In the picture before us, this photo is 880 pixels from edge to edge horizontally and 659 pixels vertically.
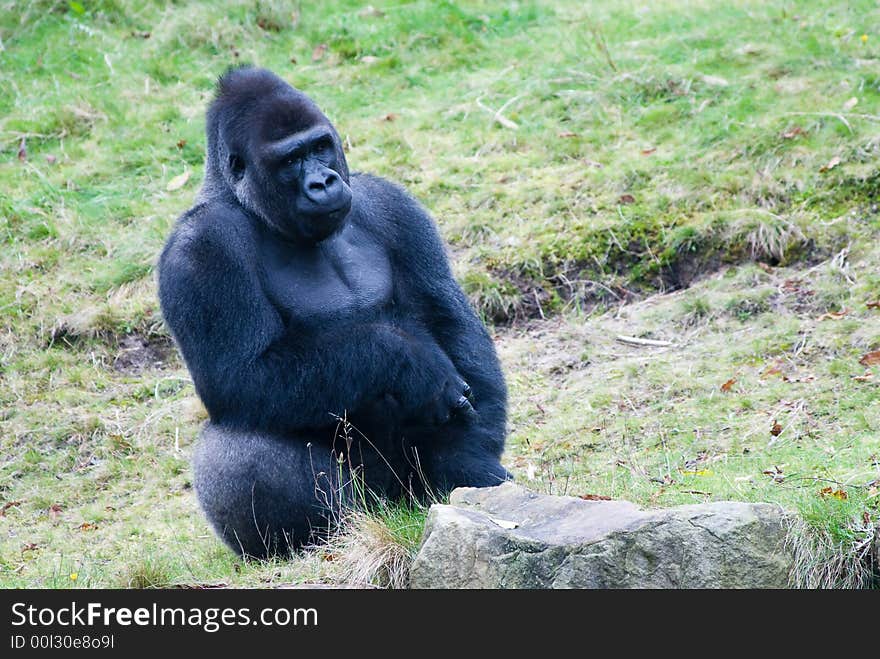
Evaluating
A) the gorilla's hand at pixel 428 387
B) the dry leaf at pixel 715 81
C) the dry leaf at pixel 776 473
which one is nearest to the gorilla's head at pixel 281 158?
the gorilla's hand at pixel 428 387

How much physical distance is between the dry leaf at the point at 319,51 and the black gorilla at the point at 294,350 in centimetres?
527

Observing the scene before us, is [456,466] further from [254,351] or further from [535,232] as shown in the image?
[535,232]

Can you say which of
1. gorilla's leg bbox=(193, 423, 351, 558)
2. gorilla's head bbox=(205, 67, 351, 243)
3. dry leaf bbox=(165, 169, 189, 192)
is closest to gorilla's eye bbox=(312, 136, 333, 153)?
gorilla's head bbox=(205, 67, 351, 243)

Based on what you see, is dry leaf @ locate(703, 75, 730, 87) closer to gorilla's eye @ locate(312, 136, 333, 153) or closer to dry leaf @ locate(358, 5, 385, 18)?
dry leaf @ locate(358, 5, 385, 18)

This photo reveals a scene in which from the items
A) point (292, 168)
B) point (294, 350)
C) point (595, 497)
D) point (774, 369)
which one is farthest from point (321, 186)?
point (774, 369)

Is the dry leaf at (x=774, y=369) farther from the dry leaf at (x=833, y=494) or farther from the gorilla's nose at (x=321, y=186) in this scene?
the gorilla's nose at (x=321, y=186)

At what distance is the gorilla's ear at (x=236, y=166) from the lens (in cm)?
516

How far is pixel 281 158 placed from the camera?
16.2 feet

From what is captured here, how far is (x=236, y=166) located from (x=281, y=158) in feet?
1.10

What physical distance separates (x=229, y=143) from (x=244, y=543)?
1.68 metres

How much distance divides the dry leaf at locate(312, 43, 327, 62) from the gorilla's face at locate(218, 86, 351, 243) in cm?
548

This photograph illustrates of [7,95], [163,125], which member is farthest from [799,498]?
[7,95]

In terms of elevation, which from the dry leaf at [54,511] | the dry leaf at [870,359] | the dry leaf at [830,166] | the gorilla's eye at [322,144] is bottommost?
the dry leaf at [54,511]

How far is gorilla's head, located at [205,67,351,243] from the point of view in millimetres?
4918
